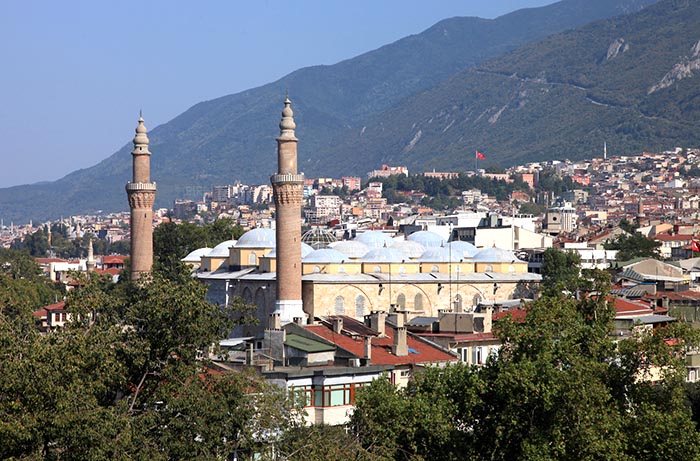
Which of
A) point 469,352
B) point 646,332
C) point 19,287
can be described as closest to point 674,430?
point 646,332

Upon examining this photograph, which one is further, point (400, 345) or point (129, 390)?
point (400, 345)

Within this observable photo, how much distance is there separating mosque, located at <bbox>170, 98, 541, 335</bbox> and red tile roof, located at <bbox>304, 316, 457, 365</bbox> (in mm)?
9952

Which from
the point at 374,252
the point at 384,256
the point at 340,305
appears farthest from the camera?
the point at 374,252

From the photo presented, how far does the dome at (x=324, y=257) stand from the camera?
5845 cm

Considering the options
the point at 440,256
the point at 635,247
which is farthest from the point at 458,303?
the point at 635,247

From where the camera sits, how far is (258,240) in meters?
62.1

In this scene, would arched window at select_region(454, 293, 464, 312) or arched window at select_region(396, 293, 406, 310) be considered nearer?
arched window at select_region(454, 293, 464, 312)

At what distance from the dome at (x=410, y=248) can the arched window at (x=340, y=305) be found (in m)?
6.59

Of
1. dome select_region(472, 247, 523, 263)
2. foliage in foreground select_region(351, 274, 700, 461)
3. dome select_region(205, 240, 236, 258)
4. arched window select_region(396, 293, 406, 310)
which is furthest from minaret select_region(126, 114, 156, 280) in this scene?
foliage in foreground select_region(351, 274, 700, 461)

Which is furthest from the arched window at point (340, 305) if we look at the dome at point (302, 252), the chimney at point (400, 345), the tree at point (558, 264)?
the chimney at point (400, 345)

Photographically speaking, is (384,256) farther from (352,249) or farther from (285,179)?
(285,179)

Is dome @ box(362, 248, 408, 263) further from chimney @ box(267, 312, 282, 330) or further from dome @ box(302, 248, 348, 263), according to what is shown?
→ chimney @ box(267, 312, 282, 330)

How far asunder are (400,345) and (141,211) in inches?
1009

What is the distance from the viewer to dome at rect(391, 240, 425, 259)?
210ft
